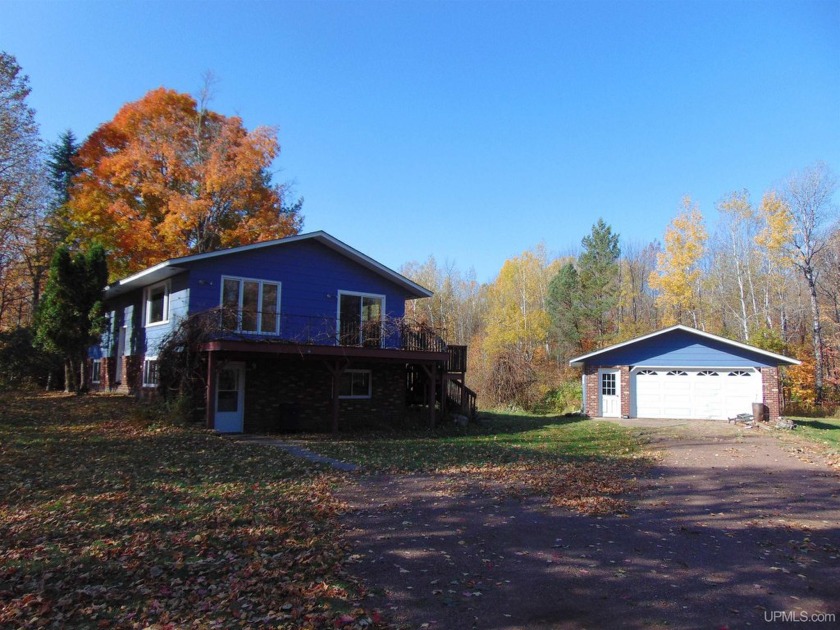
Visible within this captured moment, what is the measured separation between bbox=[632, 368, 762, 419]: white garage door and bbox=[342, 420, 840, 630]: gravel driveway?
49.1 ft

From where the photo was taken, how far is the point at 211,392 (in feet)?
51.2

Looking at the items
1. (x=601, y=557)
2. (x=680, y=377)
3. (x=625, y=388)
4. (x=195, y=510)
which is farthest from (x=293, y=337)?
(x=680, y=377)

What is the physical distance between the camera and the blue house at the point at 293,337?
669 inches

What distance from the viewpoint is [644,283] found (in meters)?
48.5

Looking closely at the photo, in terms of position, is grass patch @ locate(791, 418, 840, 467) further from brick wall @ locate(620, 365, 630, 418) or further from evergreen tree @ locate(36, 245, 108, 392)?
evergreen tree @ locate(36, 245, 108, 392)

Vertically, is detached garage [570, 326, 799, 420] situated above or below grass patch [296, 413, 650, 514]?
above

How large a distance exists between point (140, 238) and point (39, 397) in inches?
304

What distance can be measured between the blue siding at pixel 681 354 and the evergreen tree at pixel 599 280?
14.4m

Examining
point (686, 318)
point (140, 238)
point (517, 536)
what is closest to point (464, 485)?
point (517, 536)

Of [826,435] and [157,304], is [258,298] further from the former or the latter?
[826,435]

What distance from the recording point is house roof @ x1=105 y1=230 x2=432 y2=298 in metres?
16.8

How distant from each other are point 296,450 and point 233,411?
489 cm

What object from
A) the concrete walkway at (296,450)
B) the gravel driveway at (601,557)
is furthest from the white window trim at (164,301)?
the gravel driveway at (601,557)

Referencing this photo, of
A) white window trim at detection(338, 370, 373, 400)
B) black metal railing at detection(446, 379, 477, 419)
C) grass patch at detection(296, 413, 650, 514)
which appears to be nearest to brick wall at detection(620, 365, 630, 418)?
grass patch at detection(296, 413, 650, 514)
